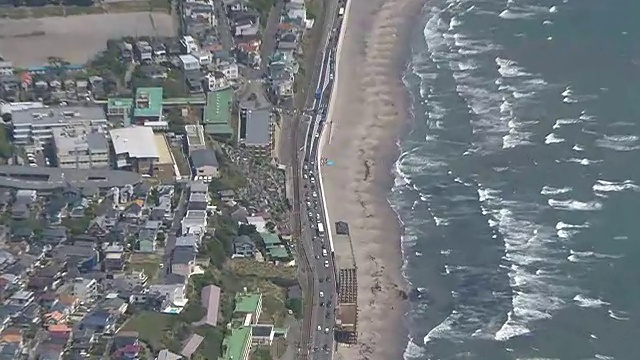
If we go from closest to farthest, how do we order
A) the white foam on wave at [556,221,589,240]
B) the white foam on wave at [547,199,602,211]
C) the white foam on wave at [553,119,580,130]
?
1. the white foam on wave at [556,221,589,240]
2. the white foam on wave at [547,199,602,211]
3. the white foam on wave at [553,119,580,130]

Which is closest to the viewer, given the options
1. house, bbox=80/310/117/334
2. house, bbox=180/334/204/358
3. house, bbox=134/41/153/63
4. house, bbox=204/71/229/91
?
house, bbox=180/334/204/358

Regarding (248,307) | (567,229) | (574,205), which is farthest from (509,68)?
(248,307)

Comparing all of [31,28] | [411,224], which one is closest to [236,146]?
[411,224]

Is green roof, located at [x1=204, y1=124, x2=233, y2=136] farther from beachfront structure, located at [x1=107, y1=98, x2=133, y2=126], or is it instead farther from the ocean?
the ocean

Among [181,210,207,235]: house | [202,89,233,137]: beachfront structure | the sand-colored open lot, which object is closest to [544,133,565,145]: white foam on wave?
[202,89,233,137]: beachfront structure

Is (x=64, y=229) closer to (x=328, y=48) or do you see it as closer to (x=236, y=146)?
(x=236, y=146)

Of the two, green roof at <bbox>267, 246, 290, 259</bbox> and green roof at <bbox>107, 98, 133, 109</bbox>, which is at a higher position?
green roof at <bbox>107, 98, 133, 109</bbox>

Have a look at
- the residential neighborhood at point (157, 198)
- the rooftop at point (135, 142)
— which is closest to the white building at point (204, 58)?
the residential neighborhood at point (157, 198)
